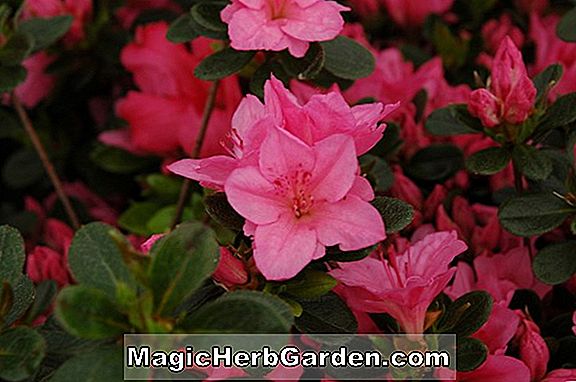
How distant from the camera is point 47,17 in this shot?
4.99 feet

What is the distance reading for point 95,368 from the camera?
798 millimetres

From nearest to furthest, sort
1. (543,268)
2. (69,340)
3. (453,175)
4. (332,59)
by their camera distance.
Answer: (69,340) → (543,268) → (332,59) → (453,175)

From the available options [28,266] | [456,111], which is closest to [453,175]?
[456,111]

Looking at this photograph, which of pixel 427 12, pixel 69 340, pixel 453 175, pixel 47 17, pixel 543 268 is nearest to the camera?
pixel 69 340

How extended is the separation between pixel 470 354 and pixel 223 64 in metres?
0.47

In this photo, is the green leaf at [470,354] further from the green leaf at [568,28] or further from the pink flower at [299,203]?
the green leaf at [568,28]

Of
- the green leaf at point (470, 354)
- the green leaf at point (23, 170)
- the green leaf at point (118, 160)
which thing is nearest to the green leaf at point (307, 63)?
the green leaf at point (470, 354)

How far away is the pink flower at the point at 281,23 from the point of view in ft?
3.59

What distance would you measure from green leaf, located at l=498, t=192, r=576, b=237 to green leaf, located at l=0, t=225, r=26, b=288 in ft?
1.77

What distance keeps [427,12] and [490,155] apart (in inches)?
25.7

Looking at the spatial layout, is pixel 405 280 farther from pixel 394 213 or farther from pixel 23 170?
pixel 23 170

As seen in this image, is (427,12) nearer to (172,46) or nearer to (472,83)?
(472,83)

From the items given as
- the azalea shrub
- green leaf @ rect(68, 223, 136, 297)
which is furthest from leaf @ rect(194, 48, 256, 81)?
green leaf @ rect(68, 223, 136, 297)

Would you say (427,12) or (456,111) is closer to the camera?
(456,111)
